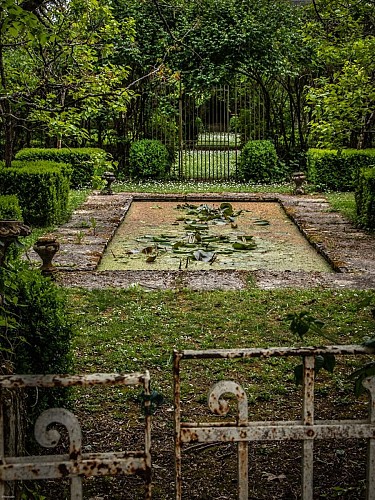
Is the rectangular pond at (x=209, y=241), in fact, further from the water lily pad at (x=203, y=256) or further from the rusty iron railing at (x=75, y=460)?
the rusty iron railing at (x=75, y=460)

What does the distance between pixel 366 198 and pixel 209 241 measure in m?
2.23

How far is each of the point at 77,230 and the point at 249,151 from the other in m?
7.94

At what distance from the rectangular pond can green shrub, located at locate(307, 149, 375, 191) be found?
8.01ft

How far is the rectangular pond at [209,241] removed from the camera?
29.0 ft

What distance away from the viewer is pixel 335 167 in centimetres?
1574

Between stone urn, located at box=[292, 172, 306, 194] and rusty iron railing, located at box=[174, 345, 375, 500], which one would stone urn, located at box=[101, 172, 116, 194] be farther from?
rusty iron railing, located at box=[174, 345, 375, 500]

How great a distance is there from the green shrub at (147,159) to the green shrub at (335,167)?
11.7ft

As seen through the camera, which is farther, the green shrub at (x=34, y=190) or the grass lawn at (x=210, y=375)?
the green shrub at (x=34, y=190)

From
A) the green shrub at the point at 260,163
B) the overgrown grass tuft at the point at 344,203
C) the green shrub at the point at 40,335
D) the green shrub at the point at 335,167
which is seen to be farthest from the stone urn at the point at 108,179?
the green shrub at the point at 40,335

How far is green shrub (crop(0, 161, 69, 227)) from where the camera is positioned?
1078cm

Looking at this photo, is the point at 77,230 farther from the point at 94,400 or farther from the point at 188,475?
the point at 188,475

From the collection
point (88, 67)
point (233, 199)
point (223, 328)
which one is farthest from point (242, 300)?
point (233, 199)

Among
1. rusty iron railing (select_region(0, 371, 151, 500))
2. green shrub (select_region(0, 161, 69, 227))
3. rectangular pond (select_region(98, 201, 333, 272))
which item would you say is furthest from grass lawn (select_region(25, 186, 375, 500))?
green shrub (select_region(0, 161, 69, 227))

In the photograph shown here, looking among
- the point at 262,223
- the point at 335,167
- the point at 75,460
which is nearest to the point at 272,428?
the point at 75,460
